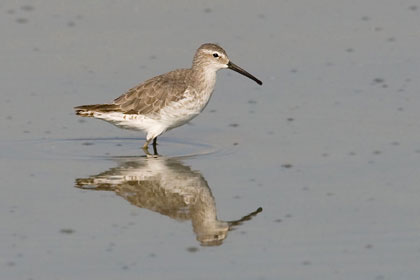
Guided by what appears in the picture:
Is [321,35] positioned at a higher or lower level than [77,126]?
higher

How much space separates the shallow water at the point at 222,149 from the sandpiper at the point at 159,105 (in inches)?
15.5

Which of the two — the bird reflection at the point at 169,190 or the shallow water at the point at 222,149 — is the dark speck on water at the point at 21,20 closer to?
the shallow water at the point at 222,149

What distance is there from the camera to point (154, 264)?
12.0 metres

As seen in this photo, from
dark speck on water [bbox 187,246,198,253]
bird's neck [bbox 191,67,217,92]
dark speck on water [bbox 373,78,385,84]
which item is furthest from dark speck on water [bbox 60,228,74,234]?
dark speck on water [bbox 373,78,385,84]

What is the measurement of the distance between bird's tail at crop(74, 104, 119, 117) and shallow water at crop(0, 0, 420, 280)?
484mm

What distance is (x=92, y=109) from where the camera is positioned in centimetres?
1714

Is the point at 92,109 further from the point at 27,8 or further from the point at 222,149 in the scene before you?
the point at 27,8

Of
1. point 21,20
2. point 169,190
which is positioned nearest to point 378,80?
point 169,190

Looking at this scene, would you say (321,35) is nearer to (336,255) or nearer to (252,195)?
(252,195)

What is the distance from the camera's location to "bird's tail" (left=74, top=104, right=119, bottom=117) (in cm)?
1714

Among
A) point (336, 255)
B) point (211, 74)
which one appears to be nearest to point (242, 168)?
point (211, 74)

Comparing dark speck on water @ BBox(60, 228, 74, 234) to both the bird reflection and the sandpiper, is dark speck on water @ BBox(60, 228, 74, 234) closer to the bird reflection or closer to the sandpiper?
the bird reflection

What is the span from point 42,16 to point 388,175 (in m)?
9.81

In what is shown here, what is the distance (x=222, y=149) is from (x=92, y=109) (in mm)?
2221
